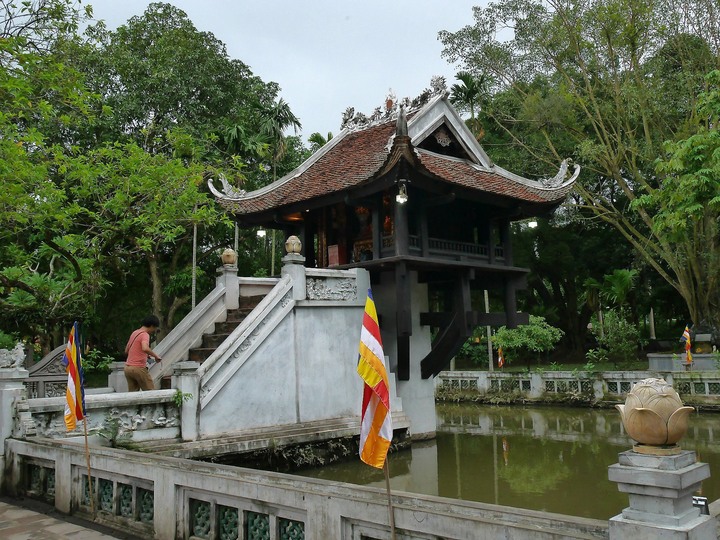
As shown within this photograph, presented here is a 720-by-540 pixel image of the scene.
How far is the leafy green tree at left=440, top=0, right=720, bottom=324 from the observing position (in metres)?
19.6

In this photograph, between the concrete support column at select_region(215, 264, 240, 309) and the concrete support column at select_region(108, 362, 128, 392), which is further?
the concrete support column at select_region(215, 264, 240, 309)

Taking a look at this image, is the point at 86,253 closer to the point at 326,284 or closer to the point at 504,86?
the point at 326,284

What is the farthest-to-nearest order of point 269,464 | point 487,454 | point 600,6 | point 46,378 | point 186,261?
point 186,261, point 600,6, point 46,378, point 487,454, point 269,464

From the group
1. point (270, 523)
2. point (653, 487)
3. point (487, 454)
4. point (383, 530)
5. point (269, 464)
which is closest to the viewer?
point (653, 487)

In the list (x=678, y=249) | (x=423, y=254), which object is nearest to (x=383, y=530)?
(x=423, y=254)

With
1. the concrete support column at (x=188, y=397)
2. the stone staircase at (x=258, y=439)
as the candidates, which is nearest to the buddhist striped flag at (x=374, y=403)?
the stone staircase at (x=258, y=439)

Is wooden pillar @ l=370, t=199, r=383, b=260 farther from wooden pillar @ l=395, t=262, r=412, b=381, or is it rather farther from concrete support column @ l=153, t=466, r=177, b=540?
concrete support column @ l=153, t=466, r=177, b=540

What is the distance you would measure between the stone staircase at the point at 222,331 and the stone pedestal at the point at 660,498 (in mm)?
8466

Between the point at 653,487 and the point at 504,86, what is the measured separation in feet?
74.1

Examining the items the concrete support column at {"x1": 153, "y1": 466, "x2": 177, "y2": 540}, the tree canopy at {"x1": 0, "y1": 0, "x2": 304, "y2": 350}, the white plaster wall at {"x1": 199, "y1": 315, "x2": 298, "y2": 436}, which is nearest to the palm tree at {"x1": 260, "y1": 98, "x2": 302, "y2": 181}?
the tree canopy at {"x1": 0, "y1": 0, "x2": 304, "y2": 350}

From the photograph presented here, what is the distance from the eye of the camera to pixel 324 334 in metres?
11.5

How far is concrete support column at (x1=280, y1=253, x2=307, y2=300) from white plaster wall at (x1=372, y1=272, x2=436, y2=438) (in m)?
2.85

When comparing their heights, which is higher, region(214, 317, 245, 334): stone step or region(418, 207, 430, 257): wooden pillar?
region(418, 207, 430, 257): wooden pillar

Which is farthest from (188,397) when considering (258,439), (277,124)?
(277,124)
